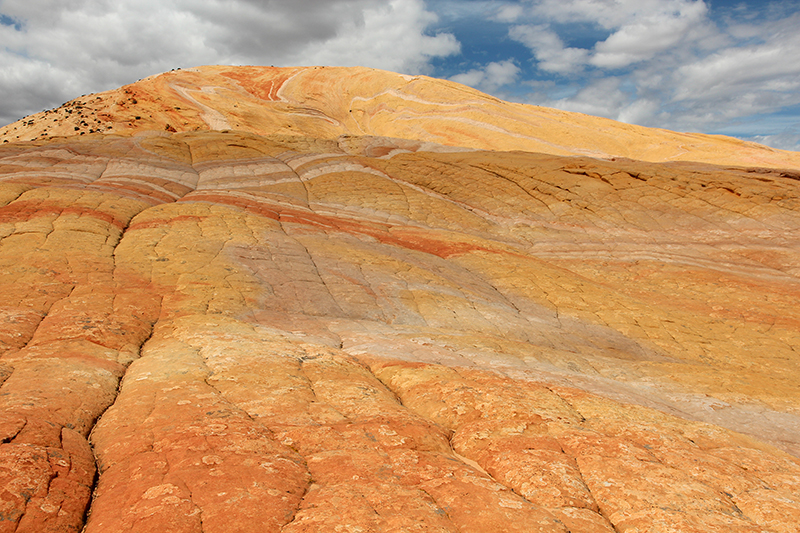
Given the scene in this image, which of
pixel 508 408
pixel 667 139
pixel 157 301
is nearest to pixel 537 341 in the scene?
pixel 508 408

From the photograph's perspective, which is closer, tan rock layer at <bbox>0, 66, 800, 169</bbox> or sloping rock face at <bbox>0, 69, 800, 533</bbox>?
sloping rock face at <bbox>0, 69, 800, 533</bbox>

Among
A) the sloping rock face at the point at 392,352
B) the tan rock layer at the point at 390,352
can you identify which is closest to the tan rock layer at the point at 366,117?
the sloping rock face at the point at 392,352

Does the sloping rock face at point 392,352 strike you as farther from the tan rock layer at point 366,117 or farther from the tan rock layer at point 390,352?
the tan rock layer at point 366,117

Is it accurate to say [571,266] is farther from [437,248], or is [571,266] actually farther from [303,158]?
[303,158]

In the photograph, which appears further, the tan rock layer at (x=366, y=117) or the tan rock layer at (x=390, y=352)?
the tan rock layer at (x=366, y=117)

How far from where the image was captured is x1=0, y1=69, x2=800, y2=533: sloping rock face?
5086mm

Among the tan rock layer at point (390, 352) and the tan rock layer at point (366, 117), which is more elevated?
the tan rock layer at point (366, 117)

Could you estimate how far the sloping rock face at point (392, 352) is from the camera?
5.09 metres

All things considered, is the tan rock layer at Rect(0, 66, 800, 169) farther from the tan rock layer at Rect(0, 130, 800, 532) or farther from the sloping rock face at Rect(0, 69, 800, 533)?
the tan rock layer at Rect(0, 130, 800, 532)

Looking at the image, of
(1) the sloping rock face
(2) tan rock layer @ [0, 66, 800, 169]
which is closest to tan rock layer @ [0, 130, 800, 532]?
(1) the sloping rock face

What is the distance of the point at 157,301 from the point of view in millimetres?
11938

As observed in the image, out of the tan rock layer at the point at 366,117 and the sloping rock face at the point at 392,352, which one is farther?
the tan rock layer at the point at 366,117

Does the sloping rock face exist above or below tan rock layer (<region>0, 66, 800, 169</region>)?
below

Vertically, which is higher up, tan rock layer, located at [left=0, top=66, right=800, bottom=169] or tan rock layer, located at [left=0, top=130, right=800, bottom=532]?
tan rock layer, located at [left=0, top=66, right=800, bottom=169]
